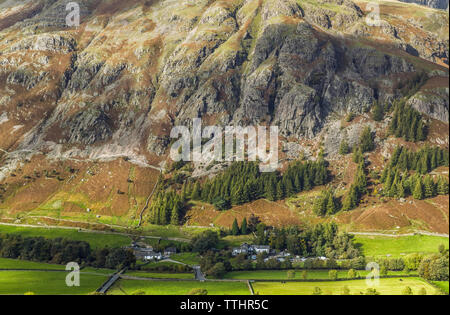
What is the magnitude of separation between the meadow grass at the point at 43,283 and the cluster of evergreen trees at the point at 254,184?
69657 millimetres

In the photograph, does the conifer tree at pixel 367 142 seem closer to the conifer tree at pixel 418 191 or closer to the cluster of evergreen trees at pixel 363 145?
the cluster of evergreen trees at pixel 363 145

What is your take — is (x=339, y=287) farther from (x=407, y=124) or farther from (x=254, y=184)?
(x=407, y=124)

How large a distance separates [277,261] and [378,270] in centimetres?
2970

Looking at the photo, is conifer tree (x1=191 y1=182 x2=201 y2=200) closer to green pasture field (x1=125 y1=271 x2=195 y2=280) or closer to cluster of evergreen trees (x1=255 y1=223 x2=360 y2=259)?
cluster of evergreen trees (x1=255 y1=223 x2=360 y2=259)

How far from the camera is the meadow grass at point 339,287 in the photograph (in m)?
83.8

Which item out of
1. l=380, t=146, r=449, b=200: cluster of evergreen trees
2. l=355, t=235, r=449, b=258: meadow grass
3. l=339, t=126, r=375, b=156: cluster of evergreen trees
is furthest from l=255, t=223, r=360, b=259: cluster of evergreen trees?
l=339, t=126, r=375, b=156: cluster of evergreen trees

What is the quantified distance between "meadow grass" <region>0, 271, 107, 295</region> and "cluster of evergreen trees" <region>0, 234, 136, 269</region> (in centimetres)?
1010

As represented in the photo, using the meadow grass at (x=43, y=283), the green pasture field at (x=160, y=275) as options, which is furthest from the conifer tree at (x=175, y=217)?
the meadow grass at (x=43, y=283)

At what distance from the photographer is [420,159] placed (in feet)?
468

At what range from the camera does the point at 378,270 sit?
9900 cm

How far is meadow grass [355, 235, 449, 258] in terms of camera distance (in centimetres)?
10912

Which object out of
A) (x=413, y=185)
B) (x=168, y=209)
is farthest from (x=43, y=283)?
(x=413, y=185)

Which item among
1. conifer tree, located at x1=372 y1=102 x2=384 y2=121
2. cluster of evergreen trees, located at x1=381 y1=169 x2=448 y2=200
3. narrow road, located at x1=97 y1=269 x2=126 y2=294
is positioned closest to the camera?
narrow road, located at x1=97 y1=269 x2=126 y2=294
